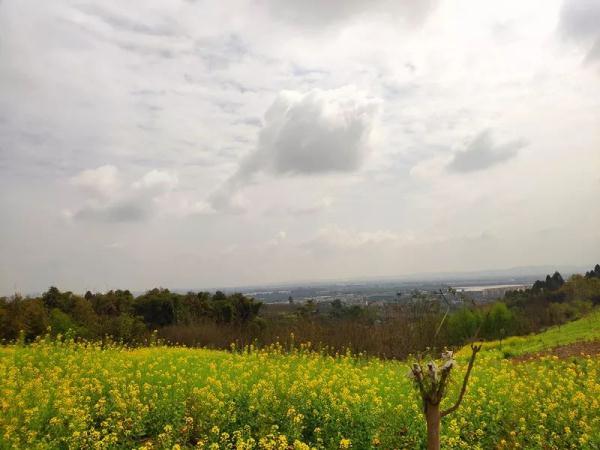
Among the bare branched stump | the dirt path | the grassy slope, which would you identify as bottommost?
the grassy slope

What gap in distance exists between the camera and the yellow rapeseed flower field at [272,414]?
19.6ft

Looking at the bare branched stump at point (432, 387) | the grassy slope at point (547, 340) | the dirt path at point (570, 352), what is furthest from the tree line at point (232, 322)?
the bare branched stump at point (432, 387)

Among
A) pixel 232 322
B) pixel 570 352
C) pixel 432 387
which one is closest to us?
pixel 432 387

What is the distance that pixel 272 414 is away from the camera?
6.67 metres

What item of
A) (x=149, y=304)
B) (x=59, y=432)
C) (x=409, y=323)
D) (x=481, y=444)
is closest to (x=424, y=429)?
(x=481, y=444)

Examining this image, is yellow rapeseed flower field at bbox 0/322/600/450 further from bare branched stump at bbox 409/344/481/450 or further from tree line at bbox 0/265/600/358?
bare branched stump at bbox 409/344/481/450

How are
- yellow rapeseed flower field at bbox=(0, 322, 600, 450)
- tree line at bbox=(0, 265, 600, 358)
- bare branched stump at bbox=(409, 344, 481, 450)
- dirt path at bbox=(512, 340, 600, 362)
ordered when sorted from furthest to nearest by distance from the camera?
1. tree line at bbox=(0, 265, 600, 358)
2. dirt path at bbox=(512, 340, 600, 362)
3. yellow rapeseed flower field at bbox=(0, 322, 600, 450)
4. bare branched stump at bbox=(409, 344, 481, 450)

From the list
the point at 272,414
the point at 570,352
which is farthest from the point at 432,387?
the point at 570,352

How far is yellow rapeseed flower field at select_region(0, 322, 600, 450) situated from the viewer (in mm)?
5977

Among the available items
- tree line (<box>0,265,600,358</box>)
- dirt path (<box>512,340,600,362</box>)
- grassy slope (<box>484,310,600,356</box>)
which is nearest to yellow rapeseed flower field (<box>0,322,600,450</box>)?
tree line (<box>0,265,600,358</box>)

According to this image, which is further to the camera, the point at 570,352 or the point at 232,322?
the point at 232,322

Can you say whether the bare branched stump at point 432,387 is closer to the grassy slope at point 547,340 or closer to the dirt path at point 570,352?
the dirt path at point 570,352

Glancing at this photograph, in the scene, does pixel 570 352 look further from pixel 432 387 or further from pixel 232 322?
pixel 232 322

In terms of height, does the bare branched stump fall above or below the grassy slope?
above
